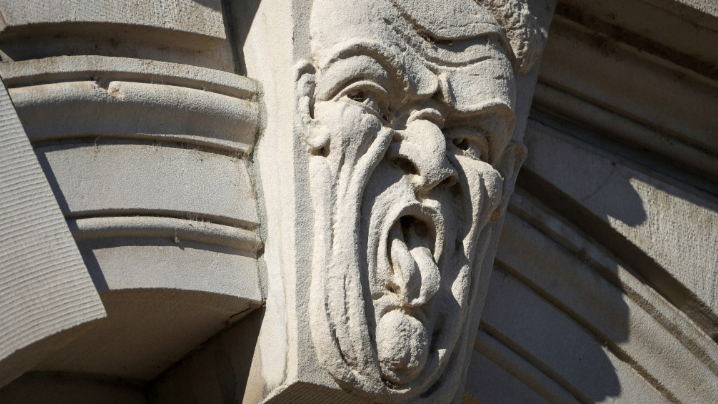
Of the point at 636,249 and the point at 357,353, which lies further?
the point at 636,249

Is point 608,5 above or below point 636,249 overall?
above

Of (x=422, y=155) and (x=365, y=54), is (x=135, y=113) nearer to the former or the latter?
(x=365, y=54)

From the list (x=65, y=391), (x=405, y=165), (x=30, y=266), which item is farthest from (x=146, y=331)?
(x=405, y=165)

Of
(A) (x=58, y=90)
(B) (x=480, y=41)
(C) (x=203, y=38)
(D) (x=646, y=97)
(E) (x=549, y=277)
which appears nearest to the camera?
(A) (x=58, y=90)

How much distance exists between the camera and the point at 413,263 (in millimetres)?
1990

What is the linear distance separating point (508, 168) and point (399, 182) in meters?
0.44

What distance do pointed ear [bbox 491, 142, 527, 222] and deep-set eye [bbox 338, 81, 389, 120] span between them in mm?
422

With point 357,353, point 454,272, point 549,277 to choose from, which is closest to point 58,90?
point 357,353

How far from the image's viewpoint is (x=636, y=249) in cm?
285

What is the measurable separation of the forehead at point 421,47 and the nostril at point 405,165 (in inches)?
6.0

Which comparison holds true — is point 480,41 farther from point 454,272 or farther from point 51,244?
point 51,244

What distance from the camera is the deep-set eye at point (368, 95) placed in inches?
79.9

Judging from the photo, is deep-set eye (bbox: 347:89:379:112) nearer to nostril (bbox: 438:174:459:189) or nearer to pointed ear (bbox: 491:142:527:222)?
nostril (bbox: 438:174:459:189)

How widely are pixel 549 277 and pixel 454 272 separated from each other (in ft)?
2.14
